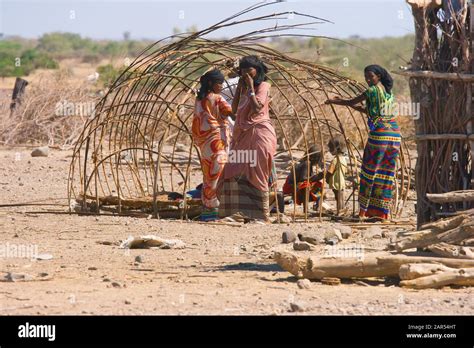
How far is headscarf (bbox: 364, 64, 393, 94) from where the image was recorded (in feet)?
36.0

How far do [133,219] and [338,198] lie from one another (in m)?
2.29

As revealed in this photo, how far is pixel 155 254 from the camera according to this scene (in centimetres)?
893

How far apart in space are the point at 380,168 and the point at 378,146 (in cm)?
24

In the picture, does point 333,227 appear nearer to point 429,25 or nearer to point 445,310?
point 429,25

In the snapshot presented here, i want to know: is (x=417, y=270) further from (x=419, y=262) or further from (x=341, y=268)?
(x=341, y=268)

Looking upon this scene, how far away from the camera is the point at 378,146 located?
11.0m

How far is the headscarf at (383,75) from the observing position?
11.0 m

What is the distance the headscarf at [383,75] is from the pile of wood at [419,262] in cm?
352

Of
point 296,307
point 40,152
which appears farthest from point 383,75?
point 40,152

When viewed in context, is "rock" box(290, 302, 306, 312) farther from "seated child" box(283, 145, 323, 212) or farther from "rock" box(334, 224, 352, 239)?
"seated child" box(283, 145, 323, 212)

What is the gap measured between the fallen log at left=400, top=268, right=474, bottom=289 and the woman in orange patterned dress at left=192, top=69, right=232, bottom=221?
415 centimetres

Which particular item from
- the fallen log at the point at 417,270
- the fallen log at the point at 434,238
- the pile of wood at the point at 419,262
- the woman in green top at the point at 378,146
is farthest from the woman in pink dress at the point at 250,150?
the fallen log at the point at 417,270

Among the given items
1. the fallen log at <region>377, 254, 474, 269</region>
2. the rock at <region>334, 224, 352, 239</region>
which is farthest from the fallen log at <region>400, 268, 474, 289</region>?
the rock at <region>334, 224, 352, 239</region>

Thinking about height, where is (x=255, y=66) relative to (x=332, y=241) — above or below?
above
